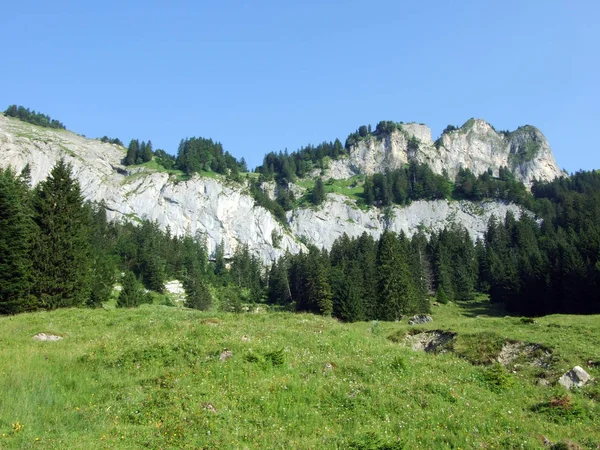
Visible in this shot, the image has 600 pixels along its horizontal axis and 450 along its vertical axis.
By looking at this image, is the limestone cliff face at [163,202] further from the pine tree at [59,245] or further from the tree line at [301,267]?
the pine tree at [59,245]

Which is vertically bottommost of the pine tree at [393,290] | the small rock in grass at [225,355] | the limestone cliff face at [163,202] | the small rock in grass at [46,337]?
the small rock in grass at [46,337]

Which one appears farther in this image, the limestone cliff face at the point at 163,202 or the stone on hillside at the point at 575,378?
the limestone cliff face at the point at 163,202

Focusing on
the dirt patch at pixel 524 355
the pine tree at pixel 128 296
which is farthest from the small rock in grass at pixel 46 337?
the pine tree at pixel 128 296

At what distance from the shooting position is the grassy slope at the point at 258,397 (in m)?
11.4

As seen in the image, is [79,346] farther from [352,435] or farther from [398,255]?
[398,255]

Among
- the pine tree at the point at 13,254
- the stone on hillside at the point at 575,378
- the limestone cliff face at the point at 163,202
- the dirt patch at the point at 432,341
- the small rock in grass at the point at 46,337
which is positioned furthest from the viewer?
the limestone cliff face at the point at 163,202

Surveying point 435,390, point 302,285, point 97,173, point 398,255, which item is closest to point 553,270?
point 398,255

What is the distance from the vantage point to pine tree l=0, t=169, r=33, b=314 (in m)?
34.8

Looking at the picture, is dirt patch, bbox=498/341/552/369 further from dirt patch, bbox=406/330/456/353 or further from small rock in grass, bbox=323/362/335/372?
small rock in grass, bbox=323/362/335/372

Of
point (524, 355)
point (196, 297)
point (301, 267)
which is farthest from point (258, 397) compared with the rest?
point (301, 267)

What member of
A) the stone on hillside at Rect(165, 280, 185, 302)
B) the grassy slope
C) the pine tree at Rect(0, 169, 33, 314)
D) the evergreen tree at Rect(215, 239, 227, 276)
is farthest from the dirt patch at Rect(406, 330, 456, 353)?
the evergreen tree at Rect(215, 239, 227, 276)

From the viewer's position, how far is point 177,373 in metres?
15.1

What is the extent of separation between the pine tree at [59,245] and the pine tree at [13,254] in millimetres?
1061

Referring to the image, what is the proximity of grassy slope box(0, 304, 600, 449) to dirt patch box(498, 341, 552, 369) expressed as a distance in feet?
2.15
